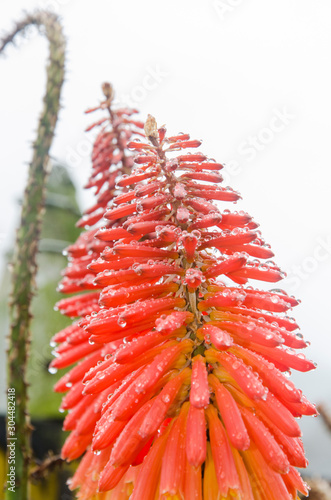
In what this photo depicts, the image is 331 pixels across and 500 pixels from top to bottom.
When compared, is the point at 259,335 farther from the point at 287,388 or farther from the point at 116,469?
the point at 116,469

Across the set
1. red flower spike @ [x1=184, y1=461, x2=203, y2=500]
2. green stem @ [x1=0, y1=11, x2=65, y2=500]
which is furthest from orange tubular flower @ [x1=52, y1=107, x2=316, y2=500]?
green stem @ [x1=0, y1=11, x2=65, y2=500]

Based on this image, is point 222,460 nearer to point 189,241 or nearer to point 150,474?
point 150,474

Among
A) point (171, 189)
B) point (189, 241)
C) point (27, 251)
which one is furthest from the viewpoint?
point (27, 251)

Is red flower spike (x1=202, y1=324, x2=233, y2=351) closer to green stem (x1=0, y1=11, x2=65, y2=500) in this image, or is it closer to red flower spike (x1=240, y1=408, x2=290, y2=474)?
red flower spike (x1=240, y1=408, x2=290, y2=474)

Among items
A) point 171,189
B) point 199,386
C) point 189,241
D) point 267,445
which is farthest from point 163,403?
point 171,189

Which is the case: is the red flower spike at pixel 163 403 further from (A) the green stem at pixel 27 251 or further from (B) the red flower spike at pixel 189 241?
(A) the green stem at pixel 27 251

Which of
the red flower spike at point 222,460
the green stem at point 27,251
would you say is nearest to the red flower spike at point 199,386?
the red flower spike at point 222,460

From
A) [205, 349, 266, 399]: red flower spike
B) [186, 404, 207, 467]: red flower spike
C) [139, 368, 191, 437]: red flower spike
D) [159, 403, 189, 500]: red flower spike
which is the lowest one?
[159, 403, 189, 500]: red flower spike
